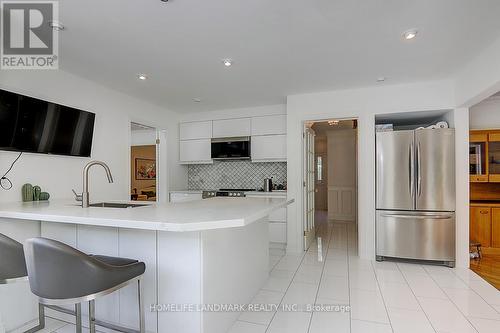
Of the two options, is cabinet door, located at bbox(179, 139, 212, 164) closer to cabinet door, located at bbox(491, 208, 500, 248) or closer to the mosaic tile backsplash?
the mosaic tile backsplash

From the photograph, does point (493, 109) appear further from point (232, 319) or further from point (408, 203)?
point (232, 319)

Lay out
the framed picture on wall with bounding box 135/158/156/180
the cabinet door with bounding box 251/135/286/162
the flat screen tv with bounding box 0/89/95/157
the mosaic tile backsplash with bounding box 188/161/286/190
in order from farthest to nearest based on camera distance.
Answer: the framed picture on wall with bounding box 135/158/156/180, the mosaic tile backsplash with bounding box 188/161/286/190, the cabinet door with bounding box 251/135/286/162, the flat screen tv with bounding box 0/89/95/157

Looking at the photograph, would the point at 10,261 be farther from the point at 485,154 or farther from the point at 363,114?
the point at 485,154

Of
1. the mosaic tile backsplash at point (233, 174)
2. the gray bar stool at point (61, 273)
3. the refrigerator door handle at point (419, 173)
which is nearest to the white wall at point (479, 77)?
the refrigerator door handle at point (419, 173)

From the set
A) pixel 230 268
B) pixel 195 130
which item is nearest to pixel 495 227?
pixel 230 268

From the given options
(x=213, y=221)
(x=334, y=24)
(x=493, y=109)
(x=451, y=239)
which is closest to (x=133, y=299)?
(x=213, y=221)

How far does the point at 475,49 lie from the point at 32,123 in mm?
4373

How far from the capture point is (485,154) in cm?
400

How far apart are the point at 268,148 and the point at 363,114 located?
64.4 inches

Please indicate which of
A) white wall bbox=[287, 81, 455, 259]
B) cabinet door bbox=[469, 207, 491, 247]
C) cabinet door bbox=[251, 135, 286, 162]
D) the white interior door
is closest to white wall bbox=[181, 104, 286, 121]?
cabinet door bbox=[251, 135, 286, 162]

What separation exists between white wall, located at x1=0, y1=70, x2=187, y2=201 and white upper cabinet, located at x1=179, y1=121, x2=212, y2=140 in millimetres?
669

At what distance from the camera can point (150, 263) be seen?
1.85 metres

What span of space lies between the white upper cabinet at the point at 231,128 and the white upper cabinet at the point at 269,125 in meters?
0.14

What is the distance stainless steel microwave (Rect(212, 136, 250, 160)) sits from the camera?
4.71m
